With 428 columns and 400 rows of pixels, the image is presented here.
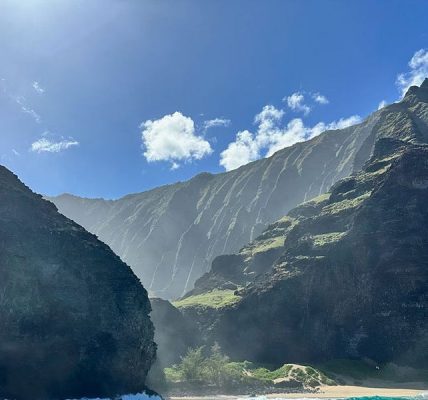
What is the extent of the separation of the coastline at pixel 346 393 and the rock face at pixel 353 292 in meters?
16.8

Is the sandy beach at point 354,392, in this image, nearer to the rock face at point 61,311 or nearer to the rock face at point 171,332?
the rock face at point 61,311

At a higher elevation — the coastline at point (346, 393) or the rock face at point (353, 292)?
the rock face at point (353, 292)

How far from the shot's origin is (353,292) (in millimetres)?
133000

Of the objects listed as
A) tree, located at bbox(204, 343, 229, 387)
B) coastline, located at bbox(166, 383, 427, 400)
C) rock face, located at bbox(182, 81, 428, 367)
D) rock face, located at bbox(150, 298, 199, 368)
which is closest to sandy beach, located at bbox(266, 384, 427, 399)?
coastline, located at bbox(166, 383, 427, 400)

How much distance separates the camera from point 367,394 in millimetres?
97750

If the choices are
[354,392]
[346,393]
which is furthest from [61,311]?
[354,392]

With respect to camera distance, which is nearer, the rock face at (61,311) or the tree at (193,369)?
the rock face at (61,311)

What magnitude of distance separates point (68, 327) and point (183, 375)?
153 ft

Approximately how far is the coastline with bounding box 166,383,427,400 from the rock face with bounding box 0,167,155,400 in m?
22.5

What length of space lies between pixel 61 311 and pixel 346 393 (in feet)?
209

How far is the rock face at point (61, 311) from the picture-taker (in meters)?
70.3

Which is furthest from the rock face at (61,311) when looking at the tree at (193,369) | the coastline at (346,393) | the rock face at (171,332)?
the rock face at (171,332)

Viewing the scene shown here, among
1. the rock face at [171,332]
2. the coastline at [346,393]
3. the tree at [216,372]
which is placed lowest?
the coastline at [346,393]

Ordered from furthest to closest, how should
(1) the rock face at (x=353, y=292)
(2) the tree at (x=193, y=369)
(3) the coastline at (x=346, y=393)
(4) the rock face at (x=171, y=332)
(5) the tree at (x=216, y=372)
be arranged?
1. (4) the rock face at (x=171, y=332)
2. (1) the rock face at (x=353, y=292)
3. (2) the tree at (x=193, y=369)
4. (5) the tree at (x=216, y=372)
5. (3) the coastline at (x=346, y=393)
